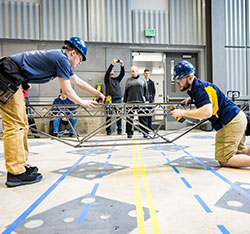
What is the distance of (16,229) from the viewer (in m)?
1.46

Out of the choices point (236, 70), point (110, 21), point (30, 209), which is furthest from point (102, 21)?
point (30, 209)

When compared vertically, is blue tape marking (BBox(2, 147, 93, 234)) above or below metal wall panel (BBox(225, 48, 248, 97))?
below

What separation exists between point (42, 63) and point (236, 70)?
811 cm

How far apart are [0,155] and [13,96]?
244cm

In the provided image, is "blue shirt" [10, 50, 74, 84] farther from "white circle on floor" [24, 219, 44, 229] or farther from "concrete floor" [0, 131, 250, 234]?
"white circle on floor" [24, 219, 44, 229]

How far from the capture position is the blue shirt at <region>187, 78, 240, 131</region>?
254 cm

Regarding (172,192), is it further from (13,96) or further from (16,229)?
(13,96)

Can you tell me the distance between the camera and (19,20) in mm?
7523

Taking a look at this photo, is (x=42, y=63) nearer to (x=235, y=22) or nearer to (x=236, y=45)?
(x=236, y=45)

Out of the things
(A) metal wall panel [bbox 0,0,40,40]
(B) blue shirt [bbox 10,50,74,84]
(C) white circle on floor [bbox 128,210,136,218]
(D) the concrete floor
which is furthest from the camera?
(A) metal wall panel [bbox 0,0,40,40]

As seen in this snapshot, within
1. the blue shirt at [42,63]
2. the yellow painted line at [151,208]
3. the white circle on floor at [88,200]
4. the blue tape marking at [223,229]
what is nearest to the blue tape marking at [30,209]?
the white circle on floor at [88,200]

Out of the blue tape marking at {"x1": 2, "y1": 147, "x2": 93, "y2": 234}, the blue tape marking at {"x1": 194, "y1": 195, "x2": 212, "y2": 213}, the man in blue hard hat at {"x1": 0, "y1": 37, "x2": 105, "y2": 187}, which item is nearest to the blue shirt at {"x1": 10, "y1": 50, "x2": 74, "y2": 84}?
the man in blue hard hat at {"x1": 0, "y1": 37, "x2": 105, "y2": 187}

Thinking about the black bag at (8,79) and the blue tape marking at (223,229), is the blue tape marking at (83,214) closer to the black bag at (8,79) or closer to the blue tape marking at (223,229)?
the blue tape marking at (223,229)

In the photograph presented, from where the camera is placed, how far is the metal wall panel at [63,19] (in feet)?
25.1
